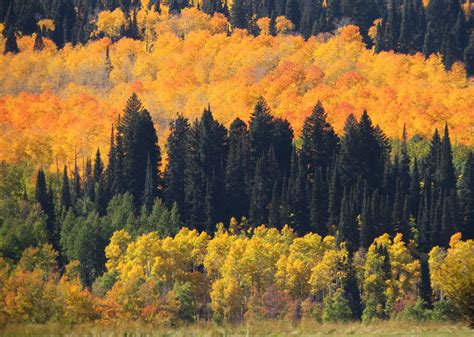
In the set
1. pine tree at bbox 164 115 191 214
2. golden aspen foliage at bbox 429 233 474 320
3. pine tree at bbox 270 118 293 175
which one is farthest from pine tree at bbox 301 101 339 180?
golden aspen foliage at bbox 429 233 474 320

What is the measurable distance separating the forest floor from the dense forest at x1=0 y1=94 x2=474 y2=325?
43149 mm

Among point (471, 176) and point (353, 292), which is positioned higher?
point (471, 176)

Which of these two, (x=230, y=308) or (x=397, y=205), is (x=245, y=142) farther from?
(x=230, y=308)

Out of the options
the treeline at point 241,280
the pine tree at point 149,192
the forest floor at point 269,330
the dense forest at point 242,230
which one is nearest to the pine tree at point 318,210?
the dense forest at point 242,230

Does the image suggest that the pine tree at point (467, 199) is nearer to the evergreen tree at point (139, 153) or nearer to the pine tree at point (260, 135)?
the pine tree at point (260, 135)

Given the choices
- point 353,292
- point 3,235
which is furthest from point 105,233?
point 353,292

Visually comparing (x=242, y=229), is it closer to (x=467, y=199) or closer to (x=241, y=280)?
(x=241, y=280)

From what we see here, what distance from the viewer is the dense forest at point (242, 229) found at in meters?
113

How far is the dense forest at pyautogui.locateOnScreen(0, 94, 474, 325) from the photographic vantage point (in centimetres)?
11306

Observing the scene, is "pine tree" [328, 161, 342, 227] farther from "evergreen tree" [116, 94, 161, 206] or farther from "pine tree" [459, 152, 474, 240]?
"evergreen tree" [116, 94, 161, 206]

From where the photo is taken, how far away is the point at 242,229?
467 feet

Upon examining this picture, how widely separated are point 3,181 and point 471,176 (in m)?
76.0

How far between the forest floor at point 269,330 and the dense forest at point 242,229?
43149mm

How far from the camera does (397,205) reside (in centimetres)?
13625
